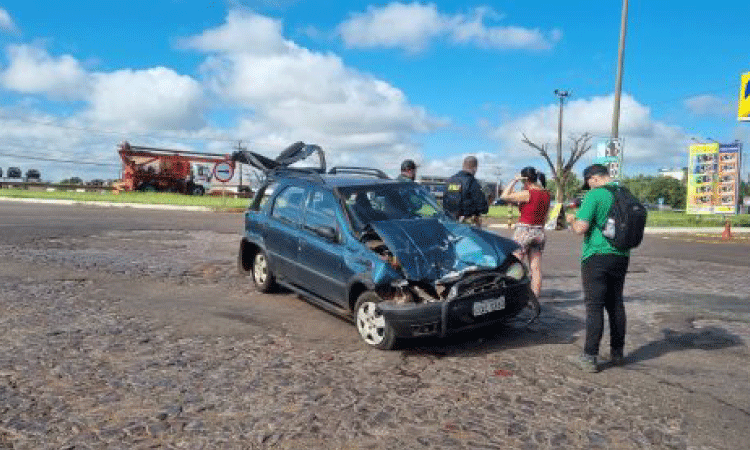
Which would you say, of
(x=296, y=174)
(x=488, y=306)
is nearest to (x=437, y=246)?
(x=488, y=306)

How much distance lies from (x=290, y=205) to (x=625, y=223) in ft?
13.0

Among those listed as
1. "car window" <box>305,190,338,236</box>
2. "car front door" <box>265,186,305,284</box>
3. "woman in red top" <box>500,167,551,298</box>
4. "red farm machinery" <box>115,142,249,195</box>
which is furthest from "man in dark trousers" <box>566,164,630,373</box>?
"red farm machinery" <box>115,142,249,195</box>

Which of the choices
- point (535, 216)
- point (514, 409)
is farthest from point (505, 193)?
point (514, 409)

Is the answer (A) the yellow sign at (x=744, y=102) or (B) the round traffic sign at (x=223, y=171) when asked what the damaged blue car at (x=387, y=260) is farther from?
(B) the round traffic sign at (x=223, y=171)

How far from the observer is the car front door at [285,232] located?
23.1 ft

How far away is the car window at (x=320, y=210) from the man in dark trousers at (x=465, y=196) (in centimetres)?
159

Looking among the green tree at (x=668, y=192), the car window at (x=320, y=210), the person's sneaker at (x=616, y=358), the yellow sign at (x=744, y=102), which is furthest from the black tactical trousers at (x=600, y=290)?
the green tree at (x=668, y=192)

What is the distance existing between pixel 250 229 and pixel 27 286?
288 centimetres

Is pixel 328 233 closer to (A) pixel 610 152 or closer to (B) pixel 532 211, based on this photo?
(B) pixel 532 211

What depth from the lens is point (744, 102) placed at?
1015 inches

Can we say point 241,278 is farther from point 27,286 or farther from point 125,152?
point 125,152

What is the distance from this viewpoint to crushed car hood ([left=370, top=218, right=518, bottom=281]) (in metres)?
5.53

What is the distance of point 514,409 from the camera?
408 centimetres

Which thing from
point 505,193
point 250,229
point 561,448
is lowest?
point 561,448
